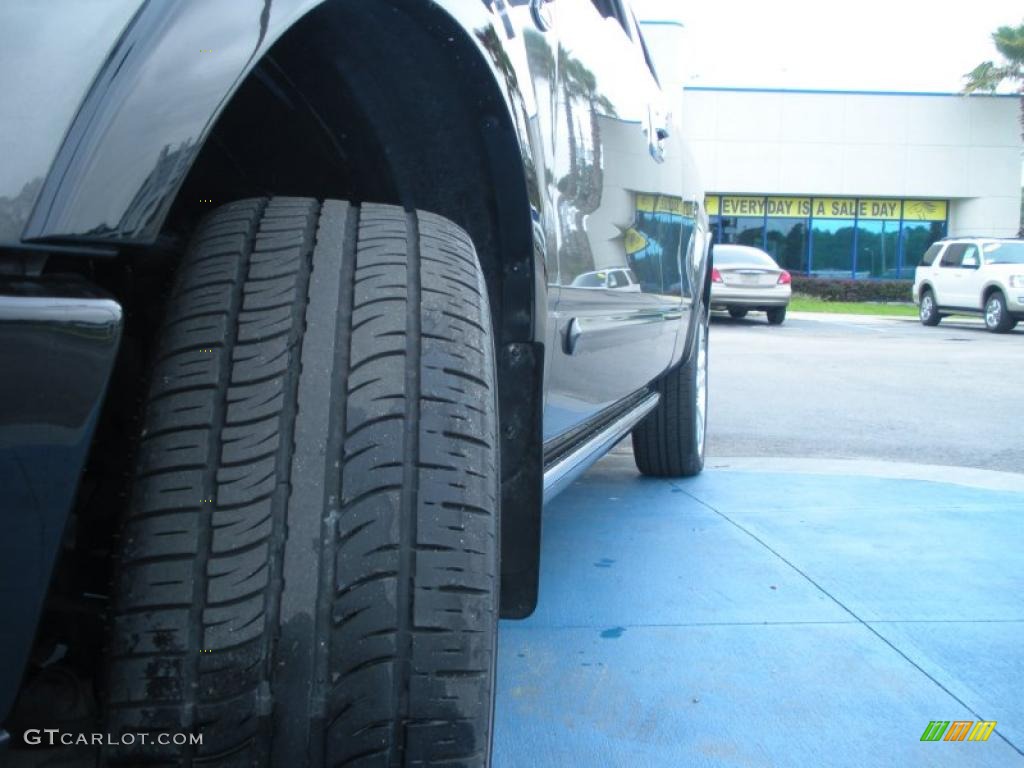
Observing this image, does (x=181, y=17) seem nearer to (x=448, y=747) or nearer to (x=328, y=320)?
(x=328, y=320)

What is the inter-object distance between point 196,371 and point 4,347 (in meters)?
0.33

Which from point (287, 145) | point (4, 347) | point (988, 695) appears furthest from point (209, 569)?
point (988, 695)

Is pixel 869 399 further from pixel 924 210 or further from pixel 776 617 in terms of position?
pixel 924 210

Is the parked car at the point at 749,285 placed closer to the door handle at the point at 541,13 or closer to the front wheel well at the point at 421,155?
the door handle at the point at 541,13

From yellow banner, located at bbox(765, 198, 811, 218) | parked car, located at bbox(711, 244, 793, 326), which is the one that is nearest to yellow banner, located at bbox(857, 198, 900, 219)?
yellow banner, located at bbox(765, 198, 811, 218)

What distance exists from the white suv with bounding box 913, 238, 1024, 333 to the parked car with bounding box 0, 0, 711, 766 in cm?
1885

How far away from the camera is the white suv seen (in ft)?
62.3

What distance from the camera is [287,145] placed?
1.89m

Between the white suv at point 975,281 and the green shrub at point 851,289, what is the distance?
7.95 m

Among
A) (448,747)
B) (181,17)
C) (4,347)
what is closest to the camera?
(4,347)

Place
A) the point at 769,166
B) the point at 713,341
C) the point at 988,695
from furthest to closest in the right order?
the point at 769,166 < the point at 713,341 < the point at 988,695

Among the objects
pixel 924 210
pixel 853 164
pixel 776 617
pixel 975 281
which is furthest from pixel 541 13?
pixel 924 210

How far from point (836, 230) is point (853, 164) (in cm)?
217

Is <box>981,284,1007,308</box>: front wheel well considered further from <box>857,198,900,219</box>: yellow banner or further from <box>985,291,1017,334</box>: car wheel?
<box>857,198,900,219</box>: yellow banner
